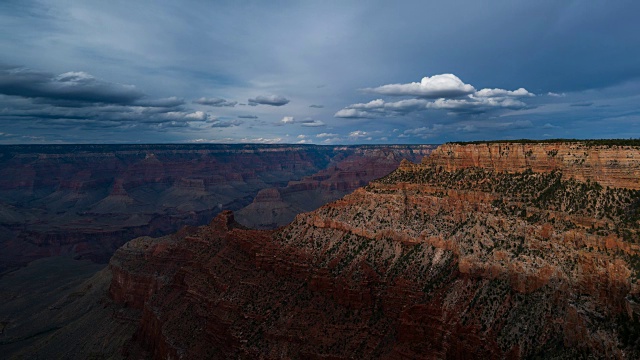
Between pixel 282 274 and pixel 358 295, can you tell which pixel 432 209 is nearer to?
pixel 358 295

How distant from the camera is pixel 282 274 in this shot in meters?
77.0

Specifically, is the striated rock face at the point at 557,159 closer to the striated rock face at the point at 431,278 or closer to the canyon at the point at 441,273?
the canyon at the point at 441,273

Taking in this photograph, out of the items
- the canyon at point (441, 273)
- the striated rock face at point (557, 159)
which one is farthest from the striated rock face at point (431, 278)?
the striated rock face at point (557, 159)

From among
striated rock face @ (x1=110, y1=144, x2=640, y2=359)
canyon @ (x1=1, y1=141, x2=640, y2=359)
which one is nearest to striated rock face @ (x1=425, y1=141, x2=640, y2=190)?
canyon @ (x1=1, y1=141, x2=640, y2=359)

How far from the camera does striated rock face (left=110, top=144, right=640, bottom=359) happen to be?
157 ft

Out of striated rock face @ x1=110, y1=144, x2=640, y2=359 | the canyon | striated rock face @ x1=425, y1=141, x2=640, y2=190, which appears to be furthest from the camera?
striated rock face @ x1=425, y1=141, x2=640, y2=190

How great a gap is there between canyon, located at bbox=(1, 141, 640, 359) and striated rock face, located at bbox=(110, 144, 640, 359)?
0.66ft

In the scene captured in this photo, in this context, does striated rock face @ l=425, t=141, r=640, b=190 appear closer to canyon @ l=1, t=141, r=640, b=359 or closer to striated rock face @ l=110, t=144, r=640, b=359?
canyon @ l=1, t=141, r=640, b=359

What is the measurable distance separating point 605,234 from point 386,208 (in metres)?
34.7

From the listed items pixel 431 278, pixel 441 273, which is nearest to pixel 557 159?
pixel 441 273

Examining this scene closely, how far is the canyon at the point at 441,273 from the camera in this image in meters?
48.2

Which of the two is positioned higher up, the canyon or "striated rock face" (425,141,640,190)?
"striated rock face" (425,141,640,190)

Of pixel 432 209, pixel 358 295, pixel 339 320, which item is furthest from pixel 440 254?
pixel 339 320

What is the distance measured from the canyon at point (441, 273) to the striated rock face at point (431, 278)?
0.20 meters
